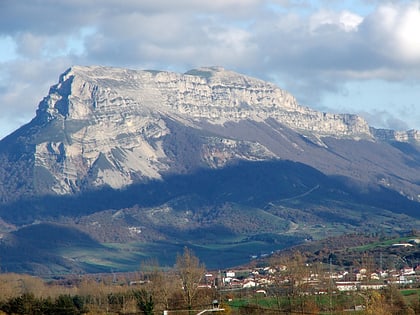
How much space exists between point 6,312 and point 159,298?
941 inches

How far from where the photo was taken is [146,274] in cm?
18950

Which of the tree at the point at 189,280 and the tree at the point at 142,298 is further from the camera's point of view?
the tree at the point at 189,280

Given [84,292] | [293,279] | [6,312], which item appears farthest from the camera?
[84,292]

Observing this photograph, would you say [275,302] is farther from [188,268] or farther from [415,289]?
[415,289]

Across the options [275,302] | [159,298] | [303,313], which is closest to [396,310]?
[303,313]

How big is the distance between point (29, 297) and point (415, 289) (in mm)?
59225

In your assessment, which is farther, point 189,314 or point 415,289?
point 415,289

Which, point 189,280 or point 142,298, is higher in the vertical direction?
point 189,280

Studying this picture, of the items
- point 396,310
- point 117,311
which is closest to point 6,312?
point 117,311

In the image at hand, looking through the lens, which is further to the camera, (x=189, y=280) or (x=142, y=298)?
(x=189, y=280)

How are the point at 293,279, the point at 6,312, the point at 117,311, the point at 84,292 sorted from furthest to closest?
the point at 84,292 < the point at 293,279 < the point at 117,311 < the point at 6,312

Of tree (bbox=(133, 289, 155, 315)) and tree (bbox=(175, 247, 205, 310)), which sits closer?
tree (bbox=(133, 289, 155, 315))

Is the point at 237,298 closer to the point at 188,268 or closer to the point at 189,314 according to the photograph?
the point at 188,268

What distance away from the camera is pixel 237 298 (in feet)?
522
